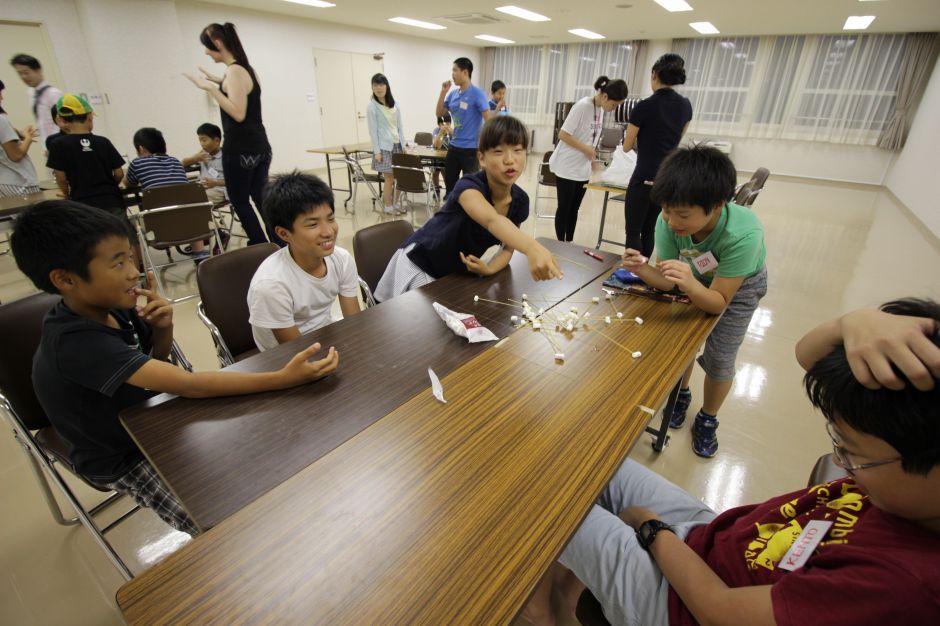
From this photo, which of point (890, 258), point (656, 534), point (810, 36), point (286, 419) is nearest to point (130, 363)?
point (286, 419)

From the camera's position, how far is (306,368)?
1077 millimetres

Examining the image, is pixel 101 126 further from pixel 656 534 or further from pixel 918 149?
pixel 918 149

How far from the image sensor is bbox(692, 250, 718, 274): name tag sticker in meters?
1.58

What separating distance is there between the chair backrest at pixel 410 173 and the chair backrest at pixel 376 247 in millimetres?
2951

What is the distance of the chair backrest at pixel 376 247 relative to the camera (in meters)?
2.05

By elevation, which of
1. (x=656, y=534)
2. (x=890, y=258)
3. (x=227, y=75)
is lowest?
(x=890, y=258)

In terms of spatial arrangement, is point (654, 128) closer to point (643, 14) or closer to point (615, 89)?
point (615, 89)

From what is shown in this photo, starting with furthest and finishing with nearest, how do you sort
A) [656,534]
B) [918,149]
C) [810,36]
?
[810,36] < [918,149] < [656,534]

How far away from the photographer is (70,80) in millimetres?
5609

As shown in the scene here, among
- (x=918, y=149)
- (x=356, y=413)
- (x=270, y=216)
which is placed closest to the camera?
(x=356, y=413)

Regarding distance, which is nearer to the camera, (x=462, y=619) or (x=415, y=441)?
(x=462, y=619)

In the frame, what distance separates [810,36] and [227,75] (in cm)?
1052

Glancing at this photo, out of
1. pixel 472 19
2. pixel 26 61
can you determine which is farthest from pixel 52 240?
pixel 472 19

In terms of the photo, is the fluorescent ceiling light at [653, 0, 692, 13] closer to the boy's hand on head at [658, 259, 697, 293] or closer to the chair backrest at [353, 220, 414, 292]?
the chair backrest at [353, 220, 414, 292]
